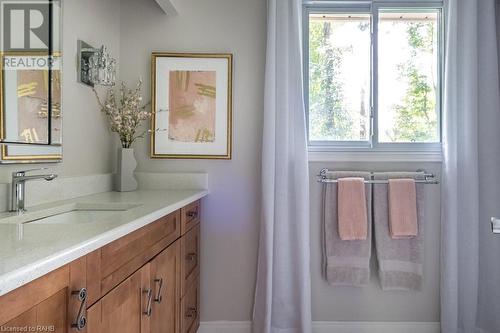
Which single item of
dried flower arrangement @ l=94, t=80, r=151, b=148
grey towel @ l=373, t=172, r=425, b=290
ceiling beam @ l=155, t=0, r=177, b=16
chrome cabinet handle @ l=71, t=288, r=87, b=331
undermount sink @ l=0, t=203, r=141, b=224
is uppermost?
ceiling beam @ l=155, t=0, r=177, b=16

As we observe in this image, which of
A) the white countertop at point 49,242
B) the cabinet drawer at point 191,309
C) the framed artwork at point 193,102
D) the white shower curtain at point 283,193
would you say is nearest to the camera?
the white countertop at point 49,242

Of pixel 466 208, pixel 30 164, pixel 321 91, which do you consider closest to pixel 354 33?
pixel 321 91

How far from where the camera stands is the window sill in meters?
2.41

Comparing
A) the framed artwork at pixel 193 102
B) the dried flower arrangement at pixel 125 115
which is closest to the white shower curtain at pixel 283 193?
the framed artwork at pixel 193 102

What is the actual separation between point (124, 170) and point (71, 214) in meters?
0.63

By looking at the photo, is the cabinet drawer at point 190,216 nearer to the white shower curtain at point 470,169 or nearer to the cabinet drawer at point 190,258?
the cabinet drawer at point 190,258

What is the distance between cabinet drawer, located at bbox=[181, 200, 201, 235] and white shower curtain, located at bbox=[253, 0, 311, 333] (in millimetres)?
386

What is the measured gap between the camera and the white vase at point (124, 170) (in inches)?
85.7

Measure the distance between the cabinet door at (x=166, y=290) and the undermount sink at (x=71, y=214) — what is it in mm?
263

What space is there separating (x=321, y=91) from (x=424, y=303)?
4.90 ft

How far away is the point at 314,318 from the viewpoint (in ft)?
7.97

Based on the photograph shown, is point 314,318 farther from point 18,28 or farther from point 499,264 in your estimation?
point 18,28

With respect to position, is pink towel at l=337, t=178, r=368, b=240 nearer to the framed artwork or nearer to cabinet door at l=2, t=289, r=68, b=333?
the framed artwork

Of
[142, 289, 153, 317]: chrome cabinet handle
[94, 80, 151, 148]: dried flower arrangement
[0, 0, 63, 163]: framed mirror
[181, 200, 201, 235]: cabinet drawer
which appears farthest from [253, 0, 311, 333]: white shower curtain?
[0, 0, 63, 163]: framed mirror
